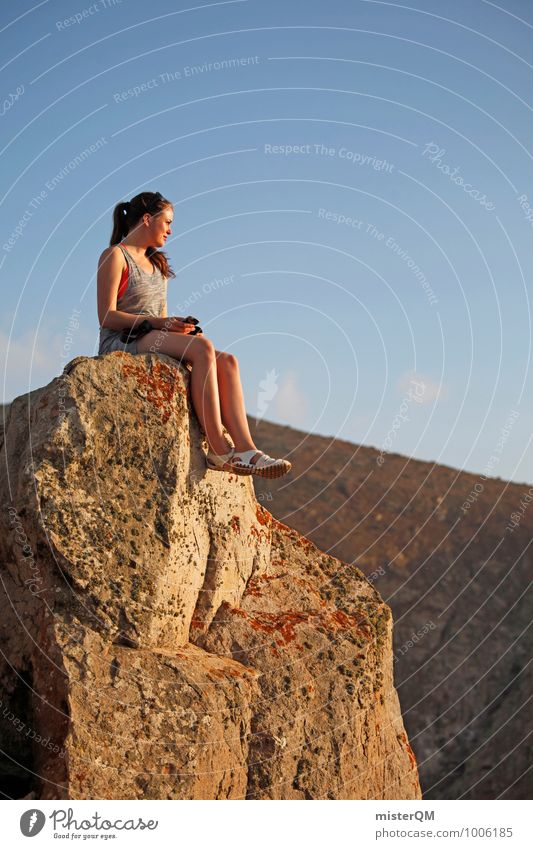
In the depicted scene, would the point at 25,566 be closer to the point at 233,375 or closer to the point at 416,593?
the point at 233,375

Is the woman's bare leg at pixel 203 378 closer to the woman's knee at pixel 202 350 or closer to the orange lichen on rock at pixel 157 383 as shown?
the woman's knee at pixel 202 350

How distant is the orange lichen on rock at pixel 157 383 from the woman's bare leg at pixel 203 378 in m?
0.18

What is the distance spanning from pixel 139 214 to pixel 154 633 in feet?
13.2

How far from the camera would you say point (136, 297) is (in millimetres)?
8508

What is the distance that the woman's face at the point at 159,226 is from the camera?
28.5ft

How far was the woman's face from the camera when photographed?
8680 mm

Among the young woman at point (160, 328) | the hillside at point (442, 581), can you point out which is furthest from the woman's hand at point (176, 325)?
the hillside at point (442, 581)

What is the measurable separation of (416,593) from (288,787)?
638 inches

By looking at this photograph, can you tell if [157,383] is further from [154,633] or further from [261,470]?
[154,633]

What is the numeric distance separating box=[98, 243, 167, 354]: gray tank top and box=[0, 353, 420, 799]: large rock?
0.83m

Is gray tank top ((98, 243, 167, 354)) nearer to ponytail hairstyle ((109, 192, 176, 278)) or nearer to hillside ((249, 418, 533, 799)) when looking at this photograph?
ponytail hairstyle ((109, 192, 176, 278))

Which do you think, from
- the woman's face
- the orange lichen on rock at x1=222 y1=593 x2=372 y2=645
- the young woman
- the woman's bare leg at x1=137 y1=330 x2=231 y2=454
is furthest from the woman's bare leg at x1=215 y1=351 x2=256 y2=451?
the orange lichen on rock at x1=222 y1=593 x2=372 y2=645

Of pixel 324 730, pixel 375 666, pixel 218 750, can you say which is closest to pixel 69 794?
pixel 218 750

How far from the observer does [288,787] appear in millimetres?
7449
